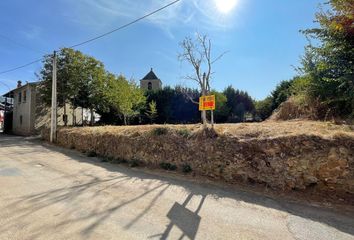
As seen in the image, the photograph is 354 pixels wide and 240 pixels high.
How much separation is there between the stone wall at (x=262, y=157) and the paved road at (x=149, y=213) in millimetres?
655

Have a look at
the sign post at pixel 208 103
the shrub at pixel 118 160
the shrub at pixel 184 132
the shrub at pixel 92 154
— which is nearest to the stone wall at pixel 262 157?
the shrub at pixel 184 132

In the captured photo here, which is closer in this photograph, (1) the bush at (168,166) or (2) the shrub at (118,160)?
(1) the bush at (168,166)

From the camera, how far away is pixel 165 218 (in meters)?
4.37

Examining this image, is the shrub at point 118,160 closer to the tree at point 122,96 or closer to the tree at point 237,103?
the tree at point 122,96

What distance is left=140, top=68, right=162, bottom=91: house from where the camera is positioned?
146 feet

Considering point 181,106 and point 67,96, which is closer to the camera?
point 67,96

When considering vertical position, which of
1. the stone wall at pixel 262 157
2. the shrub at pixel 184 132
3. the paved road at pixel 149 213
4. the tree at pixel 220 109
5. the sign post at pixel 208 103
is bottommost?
the paved road at pixel 149 213

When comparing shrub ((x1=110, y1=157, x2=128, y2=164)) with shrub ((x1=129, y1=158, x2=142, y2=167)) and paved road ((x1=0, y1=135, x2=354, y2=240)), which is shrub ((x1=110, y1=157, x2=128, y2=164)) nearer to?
shrub ((x1=129, y1=158, x2=142, y2=167))

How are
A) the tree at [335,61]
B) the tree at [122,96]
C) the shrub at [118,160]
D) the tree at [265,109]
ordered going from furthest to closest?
the tree at [265,109], the tree at [122,96], the shrub at [118,160], the tree at [335,61]

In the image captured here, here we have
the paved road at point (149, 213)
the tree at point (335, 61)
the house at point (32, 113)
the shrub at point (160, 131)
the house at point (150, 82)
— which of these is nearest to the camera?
the paved road at point (149, 213)

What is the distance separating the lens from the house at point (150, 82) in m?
44.5

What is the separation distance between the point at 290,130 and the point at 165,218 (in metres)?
3.80

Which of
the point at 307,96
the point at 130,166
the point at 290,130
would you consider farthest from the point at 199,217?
the point at 307,96

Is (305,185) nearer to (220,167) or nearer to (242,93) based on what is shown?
(220,167)
